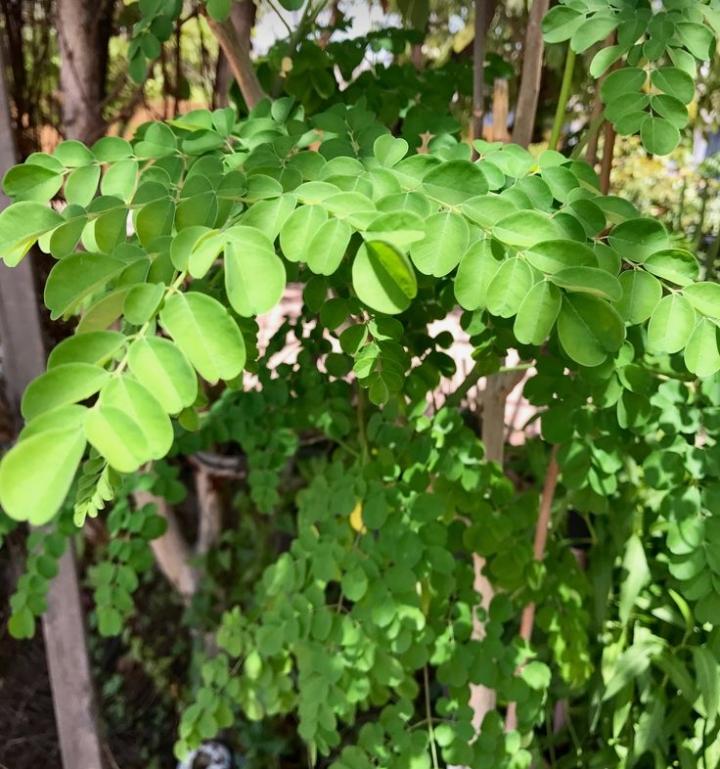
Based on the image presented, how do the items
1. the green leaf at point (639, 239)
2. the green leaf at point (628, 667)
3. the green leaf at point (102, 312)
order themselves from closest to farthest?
1. the green leaf at point (102, 312)
2. the green leaf at point (639, 239)
3. the green leaf at point (628, 667)

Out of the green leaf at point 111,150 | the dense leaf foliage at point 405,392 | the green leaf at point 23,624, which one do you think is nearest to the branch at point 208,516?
the dense leaf foliage at point 405,392

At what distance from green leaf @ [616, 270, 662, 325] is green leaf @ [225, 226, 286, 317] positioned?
28 cm

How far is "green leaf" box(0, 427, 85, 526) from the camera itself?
355 mm

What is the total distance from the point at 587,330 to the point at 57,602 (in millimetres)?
1218

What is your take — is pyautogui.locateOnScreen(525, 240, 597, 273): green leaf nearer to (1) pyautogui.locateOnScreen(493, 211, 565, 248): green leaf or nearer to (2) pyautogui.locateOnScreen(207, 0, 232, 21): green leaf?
(1) pyautogui.locateOnScreen(493, 211, 565, 248): green leaf

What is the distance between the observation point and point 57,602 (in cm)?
136

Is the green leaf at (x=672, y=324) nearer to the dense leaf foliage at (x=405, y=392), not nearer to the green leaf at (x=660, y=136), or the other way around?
the dense leaf foliage at (x=405, y=392)

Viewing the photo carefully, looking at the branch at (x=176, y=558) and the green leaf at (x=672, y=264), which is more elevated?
the green leaf at (x=672, y=264)

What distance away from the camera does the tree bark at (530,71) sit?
0.84m

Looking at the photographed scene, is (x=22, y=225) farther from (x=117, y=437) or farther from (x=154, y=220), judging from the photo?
(x=117, y=437)

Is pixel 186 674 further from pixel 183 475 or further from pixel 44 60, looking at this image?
Result: pixel 44 60

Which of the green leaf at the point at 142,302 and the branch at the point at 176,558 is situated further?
the branch at the point at 176,558

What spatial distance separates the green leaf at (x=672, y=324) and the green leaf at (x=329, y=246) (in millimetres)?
260

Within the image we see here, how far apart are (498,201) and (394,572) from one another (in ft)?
1.73
